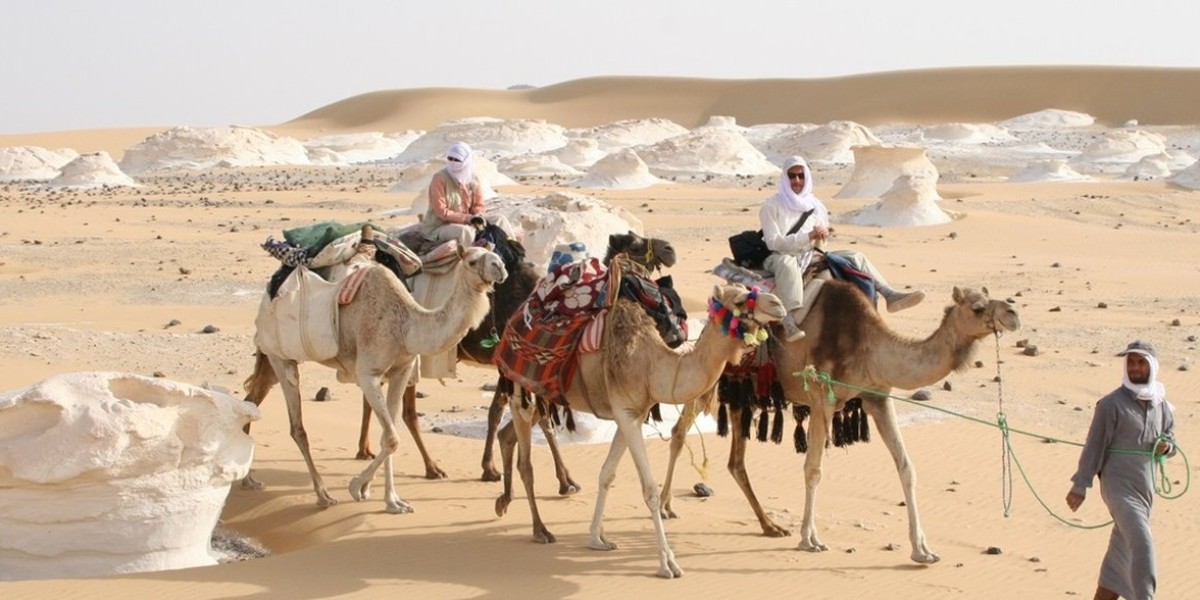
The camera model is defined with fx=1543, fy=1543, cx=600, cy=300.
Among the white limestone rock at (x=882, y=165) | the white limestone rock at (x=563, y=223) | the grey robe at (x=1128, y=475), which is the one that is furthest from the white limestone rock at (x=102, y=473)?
the white limestone rock at (x=882, y=165)

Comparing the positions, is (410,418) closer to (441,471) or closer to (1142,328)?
(441,471)

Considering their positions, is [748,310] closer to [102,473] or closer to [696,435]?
[102,473]

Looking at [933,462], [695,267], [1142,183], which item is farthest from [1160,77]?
[933,462]

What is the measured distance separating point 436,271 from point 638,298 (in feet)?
8.45

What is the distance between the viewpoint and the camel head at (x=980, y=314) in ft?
26.8

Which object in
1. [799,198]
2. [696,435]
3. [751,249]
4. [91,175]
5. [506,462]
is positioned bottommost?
[696,435]

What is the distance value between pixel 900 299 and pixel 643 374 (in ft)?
5.66

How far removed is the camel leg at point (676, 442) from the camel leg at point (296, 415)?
2.32 meters

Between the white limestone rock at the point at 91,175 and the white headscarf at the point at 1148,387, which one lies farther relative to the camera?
the white limestone rock at the point at 91,175

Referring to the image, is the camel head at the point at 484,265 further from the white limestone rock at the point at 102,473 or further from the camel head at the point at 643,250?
the white limestone rock at the point at 102,473

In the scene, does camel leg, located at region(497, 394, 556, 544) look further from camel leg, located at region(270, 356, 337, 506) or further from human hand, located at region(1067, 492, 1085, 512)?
human hand, located at region(1067, 492, 1085, 512)

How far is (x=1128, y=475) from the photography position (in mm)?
7367

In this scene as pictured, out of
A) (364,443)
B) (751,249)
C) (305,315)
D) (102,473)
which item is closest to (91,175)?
(364,443)

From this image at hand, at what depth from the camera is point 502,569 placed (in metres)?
8.90
